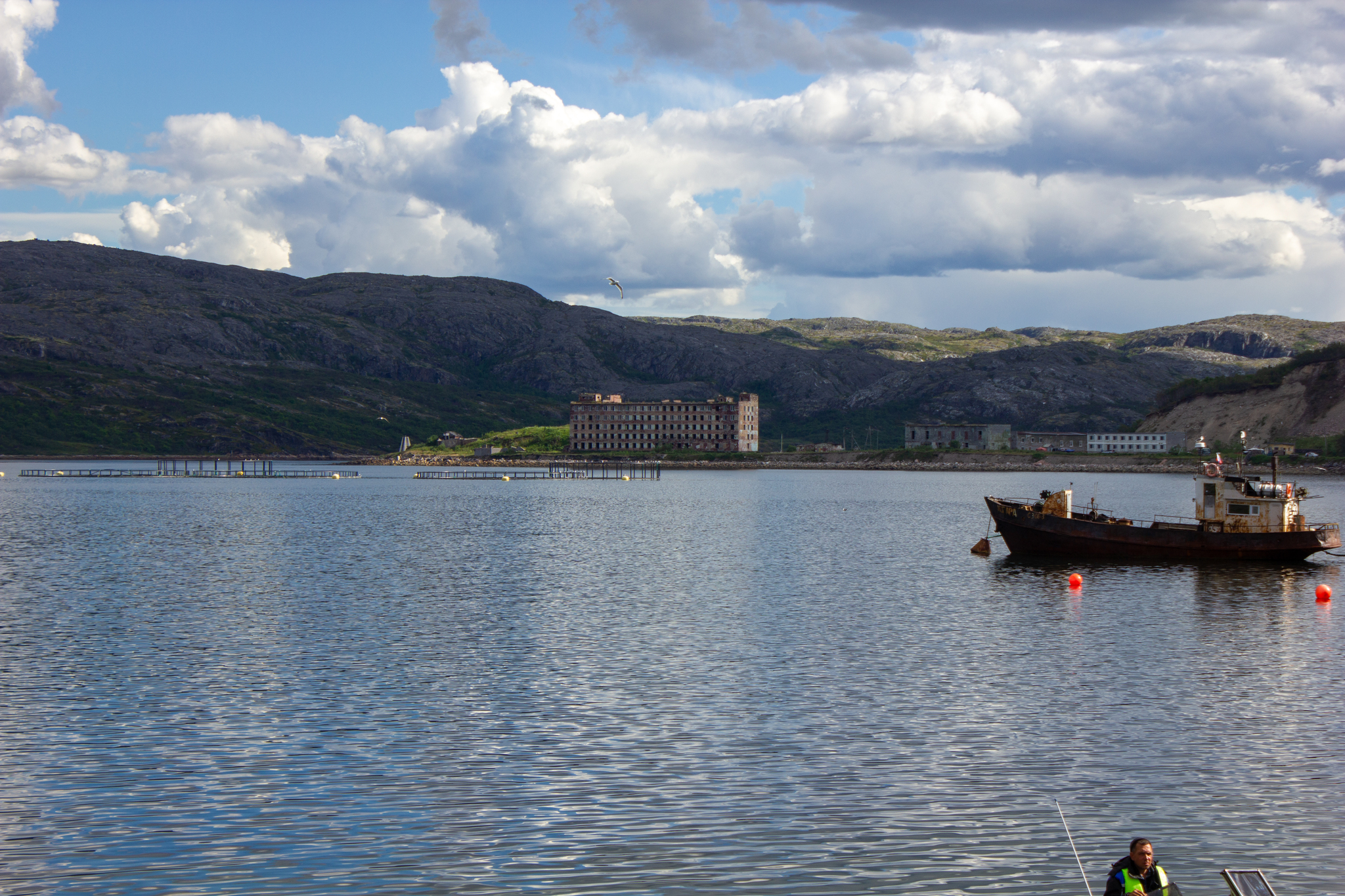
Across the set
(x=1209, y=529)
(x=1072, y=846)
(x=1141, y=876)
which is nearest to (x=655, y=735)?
(x=1072, y=846)

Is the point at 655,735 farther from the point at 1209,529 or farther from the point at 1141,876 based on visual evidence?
the point at 1209,529

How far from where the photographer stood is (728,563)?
89.8 meters

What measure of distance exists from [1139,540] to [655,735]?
67202 millimetres

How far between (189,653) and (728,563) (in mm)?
49483

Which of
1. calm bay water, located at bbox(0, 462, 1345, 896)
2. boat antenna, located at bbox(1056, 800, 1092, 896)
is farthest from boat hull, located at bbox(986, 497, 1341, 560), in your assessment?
boat antenna, located at bbox(1056, 800, 1092, 896)

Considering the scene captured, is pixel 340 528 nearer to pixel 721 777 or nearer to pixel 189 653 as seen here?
pixel 189 653

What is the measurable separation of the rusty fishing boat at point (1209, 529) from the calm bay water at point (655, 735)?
12.3 m

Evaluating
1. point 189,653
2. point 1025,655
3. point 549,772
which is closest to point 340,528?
point 189,653

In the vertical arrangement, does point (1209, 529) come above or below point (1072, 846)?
above

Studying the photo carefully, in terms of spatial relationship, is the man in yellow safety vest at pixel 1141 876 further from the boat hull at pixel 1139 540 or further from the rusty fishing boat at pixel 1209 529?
the boat hull at pixel 1139 540

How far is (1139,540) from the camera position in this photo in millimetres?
89188

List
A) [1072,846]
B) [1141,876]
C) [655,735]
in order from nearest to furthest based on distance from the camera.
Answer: [1141,876] < [1072,846] < [655,735]

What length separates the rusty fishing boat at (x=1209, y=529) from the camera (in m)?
85.9

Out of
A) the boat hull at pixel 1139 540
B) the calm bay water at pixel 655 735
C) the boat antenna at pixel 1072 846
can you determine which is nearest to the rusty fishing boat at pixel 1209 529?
the boat hull at pixel 1139 540
